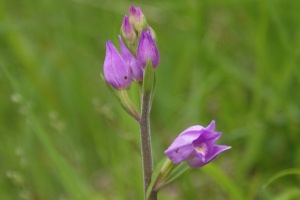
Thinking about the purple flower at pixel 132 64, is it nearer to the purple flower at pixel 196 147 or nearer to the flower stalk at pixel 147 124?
the flower stalk at pixel 147 124

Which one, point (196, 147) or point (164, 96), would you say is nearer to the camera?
point (196, 147)

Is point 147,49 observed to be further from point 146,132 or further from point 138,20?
point 146,132

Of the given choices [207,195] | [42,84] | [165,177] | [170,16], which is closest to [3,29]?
[42,84]

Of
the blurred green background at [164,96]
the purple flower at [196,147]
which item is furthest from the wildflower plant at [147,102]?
the blurred green background at [164,96]

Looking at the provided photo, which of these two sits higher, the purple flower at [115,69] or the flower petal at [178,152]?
the purple flower at [115,69]

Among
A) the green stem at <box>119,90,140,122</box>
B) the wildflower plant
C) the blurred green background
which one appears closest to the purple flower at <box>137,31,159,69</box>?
the wildflower plant

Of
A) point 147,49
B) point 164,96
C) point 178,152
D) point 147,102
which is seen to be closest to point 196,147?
point 178,152

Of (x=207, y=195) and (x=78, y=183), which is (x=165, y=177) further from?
(x=207, y=195)
